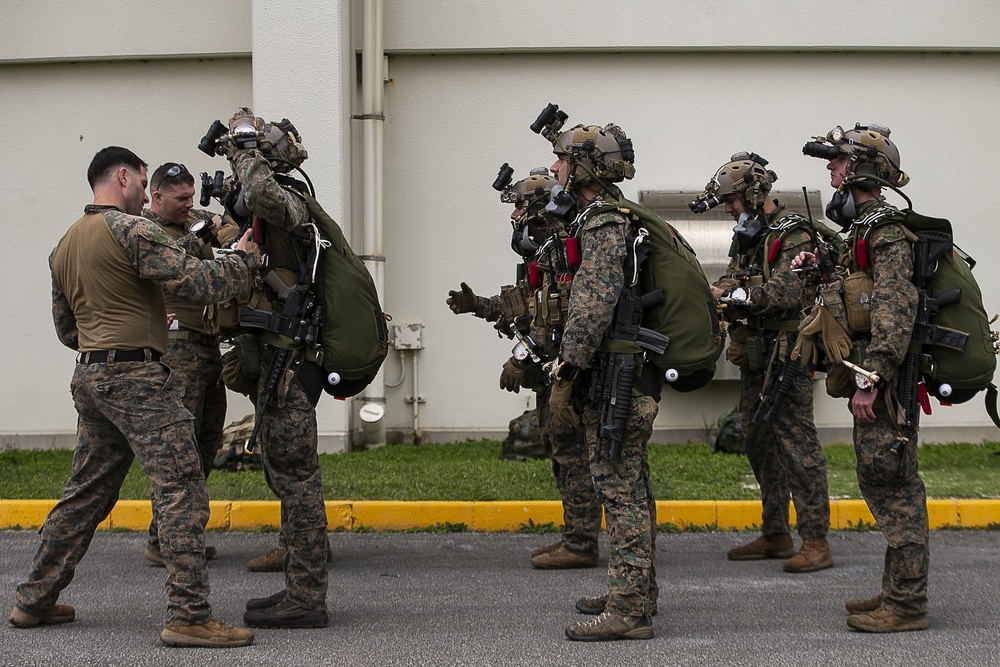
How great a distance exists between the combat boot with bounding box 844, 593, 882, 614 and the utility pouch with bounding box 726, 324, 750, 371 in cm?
181

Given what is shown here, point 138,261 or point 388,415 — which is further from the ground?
point 138,261

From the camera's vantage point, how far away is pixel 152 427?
4.79 m

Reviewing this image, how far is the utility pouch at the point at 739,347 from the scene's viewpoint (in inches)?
272

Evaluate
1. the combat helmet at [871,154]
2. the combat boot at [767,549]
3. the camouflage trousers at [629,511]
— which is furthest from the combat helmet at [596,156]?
the combat boot at [767,549]

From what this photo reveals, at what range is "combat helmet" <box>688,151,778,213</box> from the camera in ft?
22.4

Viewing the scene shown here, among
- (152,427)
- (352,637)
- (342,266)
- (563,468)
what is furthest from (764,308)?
(152,427)

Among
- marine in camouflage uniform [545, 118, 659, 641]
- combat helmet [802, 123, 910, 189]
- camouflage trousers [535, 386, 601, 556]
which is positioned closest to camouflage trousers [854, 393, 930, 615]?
marine in camouflage uniform [545, 118, 659, 641]

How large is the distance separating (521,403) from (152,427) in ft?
21.1

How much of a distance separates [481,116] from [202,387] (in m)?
5.28

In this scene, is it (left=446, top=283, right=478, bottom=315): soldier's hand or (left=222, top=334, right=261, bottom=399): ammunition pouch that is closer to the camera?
(left=222, top=334, right=261, bottom=399): ammunition pouch

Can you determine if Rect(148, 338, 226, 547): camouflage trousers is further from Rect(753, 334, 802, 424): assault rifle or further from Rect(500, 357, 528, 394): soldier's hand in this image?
Rect(753, 334, 802, 424): assault rifle

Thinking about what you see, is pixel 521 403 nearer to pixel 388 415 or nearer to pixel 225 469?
pixel 388 415

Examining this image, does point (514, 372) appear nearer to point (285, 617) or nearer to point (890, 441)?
point (285, 617)

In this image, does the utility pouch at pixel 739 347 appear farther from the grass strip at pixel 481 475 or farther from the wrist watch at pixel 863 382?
the wrist watch at pixel 863 382
